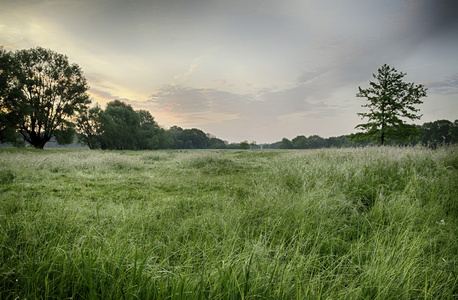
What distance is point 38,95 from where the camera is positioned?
24.6 m

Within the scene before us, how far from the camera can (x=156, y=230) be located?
8.66 feet

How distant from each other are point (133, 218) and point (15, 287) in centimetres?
157

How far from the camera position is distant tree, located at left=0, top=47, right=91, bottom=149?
2053 cm

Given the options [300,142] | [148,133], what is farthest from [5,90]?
[300,142]

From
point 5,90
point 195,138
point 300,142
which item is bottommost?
point 300,142

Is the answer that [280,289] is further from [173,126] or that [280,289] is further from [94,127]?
[173,126]

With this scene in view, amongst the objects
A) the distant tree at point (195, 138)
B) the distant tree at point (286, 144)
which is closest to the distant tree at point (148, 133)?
the distant tree at point (195, 138)

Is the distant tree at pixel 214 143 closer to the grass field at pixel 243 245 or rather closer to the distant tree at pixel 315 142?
the distant tree at pixel 315 142

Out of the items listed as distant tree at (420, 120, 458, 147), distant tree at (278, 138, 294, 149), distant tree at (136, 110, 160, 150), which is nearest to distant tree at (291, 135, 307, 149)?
distant tree at (278, 138, 294, 149)

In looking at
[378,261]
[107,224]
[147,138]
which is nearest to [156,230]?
[107,224]

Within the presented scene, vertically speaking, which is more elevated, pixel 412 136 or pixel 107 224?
pixel 412 136

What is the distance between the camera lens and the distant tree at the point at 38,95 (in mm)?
20531

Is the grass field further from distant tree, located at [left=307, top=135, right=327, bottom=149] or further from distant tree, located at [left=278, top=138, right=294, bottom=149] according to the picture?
distant tree, located at [left=278, top=138, right=294, bottom=149]

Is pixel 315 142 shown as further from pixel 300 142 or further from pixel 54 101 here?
pixel 54 101
